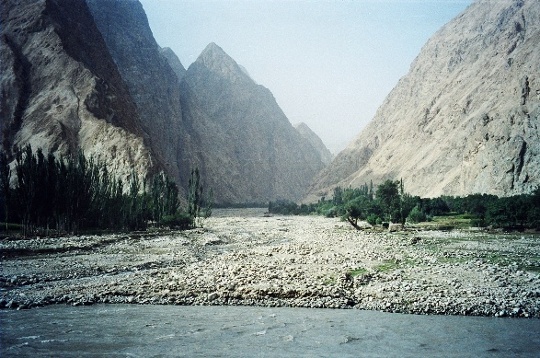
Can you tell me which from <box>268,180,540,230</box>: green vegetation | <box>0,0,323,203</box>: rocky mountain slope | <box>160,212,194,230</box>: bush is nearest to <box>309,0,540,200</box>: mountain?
<box>268,180,540,230</box>: green vegetation

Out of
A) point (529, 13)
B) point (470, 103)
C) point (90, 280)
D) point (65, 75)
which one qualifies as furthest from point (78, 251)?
point (529, 13)

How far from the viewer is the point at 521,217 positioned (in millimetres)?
37469

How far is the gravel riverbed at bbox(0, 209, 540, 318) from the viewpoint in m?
13.5

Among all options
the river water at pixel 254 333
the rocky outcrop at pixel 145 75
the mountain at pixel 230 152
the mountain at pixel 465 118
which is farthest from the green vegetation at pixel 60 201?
the mountain at pixel 230 152

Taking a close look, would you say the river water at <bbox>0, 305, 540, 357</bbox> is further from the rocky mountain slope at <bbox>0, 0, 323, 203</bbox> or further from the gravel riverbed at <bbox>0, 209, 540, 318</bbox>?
the rocky mountain slope at <bbox>0, 0, 323, 203</bbox>

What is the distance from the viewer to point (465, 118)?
→ 327 feet

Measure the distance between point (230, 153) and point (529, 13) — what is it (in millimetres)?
113292

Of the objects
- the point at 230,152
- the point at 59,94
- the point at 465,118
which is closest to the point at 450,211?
the point at 465,118

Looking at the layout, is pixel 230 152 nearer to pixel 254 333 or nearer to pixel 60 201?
pixel 60 201

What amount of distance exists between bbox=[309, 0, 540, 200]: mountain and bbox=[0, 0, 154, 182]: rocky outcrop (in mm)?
61977

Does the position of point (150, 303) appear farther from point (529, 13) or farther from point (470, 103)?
point (529, 13)

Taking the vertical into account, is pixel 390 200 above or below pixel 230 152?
below

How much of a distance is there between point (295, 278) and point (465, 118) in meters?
98.5

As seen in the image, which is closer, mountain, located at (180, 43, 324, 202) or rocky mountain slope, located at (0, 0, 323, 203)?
rocky mountain slope, located at (0, 0, 323, 203)
